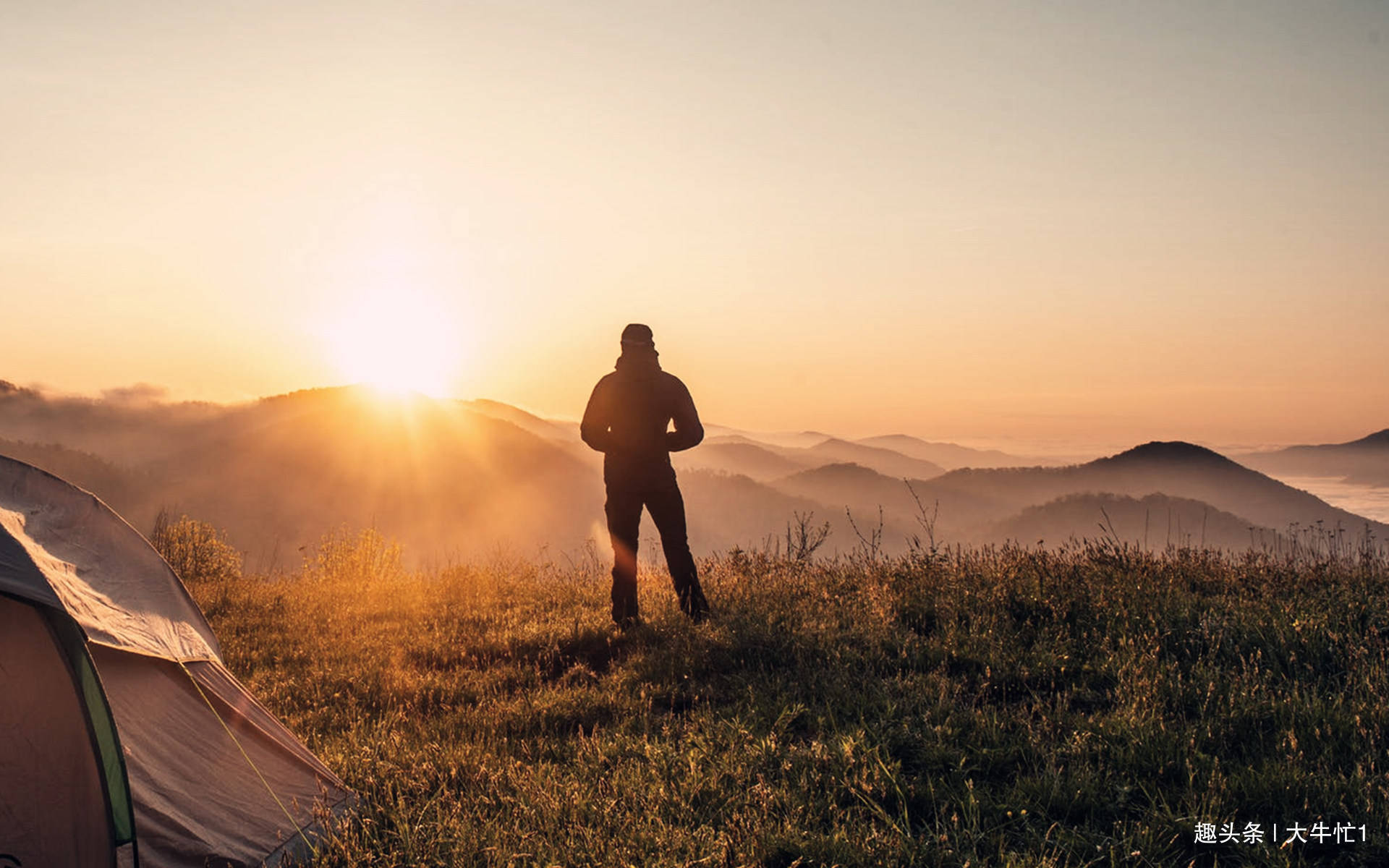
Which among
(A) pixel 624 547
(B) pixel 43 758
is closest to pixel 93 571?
(B) pixel 43 758

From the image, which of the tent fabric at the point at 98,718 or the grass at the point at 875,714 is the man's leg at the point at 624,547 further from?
the tent fabric at the point at 98,718

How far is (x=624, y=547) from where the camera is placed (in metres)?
8.40

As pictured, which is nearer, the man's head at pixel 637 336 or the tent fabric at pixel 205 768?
the tent fabric at pixel 205 768

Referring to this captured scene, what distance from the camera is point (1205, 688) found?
5566 millimetres

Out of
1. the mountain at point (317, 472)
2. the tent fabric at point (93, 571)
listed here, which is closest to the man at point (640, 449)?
the tent fabric at point (93, 571)

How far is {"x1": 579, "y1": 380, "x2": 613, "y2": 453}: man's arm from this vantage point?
8.55m

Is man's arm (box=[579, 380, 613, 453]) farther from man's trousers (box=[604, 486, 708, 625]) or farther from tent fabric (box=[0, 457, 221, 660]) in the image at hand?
tent fabric (box=[0, 457, 221, 660])

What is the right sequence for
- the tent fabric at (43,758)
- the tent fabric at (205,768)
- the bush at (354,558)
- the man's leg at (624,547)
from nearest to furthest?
the tent fabric at (43,758) < the tent fabric at (205,768) < the man's leg at (624,547) < the bush at (354,558)

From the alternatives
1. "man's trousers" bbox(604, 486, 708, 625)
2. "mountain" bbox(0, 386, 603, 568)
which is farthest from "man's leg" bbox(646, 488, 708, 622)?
"mountain" bbox(0, 386, 603, 568)

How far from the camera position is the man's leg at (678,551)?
8375mm

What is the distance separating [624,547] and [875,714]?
3568 mm

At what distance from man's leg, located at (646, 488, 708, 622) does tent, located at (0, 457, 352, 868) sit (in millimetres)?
4145

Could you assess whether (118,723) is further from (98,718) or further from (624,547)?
(624,547)

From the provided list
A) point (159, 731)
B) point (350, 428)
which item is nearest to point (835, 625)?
point (159, 731)
